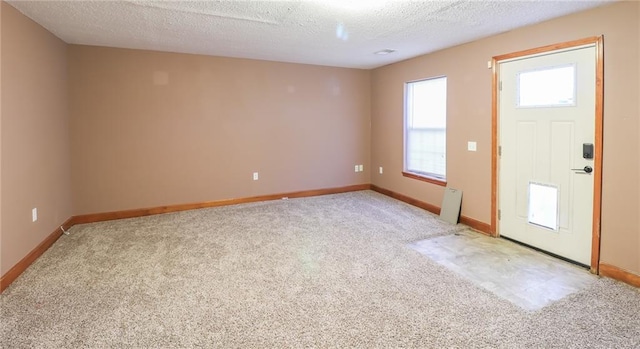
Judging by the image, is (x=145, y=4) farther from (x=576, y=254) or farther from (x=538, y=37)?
(x=576, y=254)

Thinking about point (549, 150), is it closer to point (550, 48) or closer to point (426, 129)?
point (550, 48)

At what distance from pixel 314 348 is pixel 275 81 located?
14.8 ft

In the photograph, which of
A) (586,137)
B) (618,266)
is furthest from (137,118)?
(618,266)

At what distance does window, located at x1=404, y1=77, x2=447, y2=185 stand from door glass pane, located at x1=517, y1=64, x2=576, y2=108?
129cm

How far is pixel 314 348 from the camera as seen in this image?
81.5 inches

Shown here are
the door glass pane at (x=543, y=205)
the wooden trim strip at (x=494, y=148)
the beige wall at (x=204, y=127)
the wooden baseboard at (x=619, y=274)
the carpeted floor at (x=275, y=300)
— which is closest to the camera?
the carpeted floor at (x=275, y=300)

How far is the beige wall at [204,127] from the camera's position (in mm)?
4703

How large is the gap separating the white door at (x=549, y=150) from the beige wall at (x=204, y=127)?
2.97m

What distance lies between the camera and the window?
509 cm

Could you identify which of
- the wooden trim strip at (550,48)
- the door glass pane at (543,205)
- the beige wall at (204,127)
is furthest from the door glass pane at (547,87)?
the beige wall at (204,127)

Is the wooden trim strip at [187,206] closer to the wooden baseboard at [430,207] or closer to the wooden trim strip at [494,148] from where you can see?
the wooden baseboard at [430,207]

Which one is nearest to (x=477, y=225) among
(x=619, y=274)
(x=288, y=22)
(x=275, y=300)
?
(x=619, y=274)

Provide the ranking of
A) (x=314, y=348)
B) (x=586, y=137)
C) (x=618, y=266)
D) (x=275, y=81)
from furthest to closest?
(x=275, y=81)
(x=586, y=137)
(x=618, y=266)
(x=314, y=348)

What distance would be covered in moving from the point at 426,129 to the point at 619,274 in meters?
2.99
